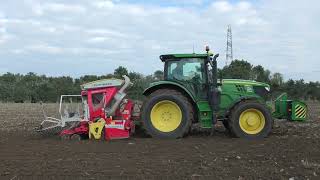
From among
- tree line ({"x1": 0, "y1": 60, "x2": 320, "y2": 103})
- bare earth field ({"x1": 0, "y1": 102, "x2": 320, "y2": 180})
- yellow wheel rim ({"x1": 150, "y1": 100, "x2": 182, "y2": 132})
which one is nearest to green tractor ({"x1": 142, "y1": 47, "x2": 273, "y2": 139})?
yellow wheel rim ({"x1": 150, "y1": 100, "x2": 182, "y2": 132})

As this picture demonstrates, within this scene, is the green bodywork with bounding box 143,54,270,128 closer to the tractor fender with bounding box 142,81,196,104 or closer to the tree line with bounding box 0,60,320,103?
the tractor fender with bounding box 142,81,196,104

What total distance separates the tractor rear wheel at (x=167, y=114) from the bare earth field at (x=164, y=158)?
0.39 m

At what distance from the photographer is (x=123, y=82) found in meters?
14.1

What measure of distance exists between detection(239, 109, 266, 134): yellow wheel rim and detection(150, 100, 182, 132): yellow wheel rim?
175 centimetres

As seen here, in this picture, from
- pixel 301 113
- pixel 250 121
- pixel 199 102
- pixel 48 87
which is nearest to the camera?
pixel 250 121

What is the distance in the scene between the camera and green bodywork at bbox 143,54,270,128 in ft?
45.6

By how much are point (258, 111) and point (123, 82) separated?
3874 mm

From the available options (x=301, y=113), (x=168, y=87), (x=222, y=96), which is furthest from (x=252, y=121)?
(x=168, y=87)

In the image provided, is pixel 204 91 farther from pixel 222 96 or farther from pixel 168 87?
pixel 168 87

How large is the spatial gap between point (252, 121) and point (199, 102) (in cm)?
157

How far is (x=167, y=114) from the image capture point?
1391 centimetres

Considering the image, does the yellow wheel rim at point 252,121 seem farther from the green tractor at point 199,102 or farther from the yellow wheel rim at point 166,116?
the yellow wheel rim at point 166,116

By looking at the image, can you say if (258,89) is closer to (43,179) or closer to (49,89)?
(43,179)

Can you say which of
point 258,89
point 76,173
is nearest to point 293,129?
point 258,89
